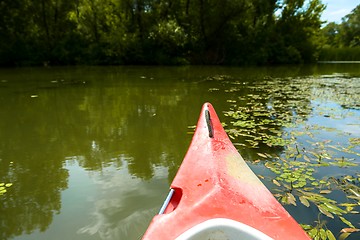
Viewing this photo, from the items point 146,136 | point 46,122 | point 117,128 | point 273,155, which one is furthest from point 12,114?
point 273,155

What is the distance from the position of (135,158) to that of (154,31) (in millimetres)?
18039

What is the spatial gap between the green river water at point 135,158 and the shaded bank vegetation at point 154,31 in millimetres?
15121

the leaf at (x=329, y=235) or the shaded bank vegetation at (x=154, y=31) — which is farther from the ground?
the shaded bank vegetation at (x=154, y=31)

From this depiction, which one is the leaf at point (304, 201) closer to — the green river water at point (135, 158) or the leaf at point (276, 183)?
the green river water at point (135, 158)

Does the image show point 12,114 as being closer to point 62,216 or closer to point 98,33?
point 62,216

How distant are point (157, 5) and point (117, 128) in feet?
60.6

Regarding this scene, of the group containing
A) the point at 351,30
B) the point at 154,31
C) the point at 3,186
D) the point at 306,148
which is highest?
the point at 351,30

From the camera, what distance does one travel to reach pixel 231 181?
61.0 inches

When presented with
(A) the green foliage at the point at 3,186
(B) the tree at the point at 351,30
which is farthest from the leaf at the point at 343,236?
(B) the tree at the point at 351,30

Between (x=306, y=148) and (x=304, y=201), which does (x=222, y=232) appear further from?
(x=306, y=148)

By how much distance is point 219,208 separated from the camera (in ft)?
4.26

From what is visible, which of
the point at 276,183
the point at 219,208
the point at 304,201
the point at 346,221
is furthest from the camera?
the point at 276,183

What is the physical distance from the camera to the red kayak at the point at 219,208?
3.72ft

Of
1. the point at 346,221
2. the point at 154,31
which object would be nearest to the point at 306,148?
the point at 346,221
